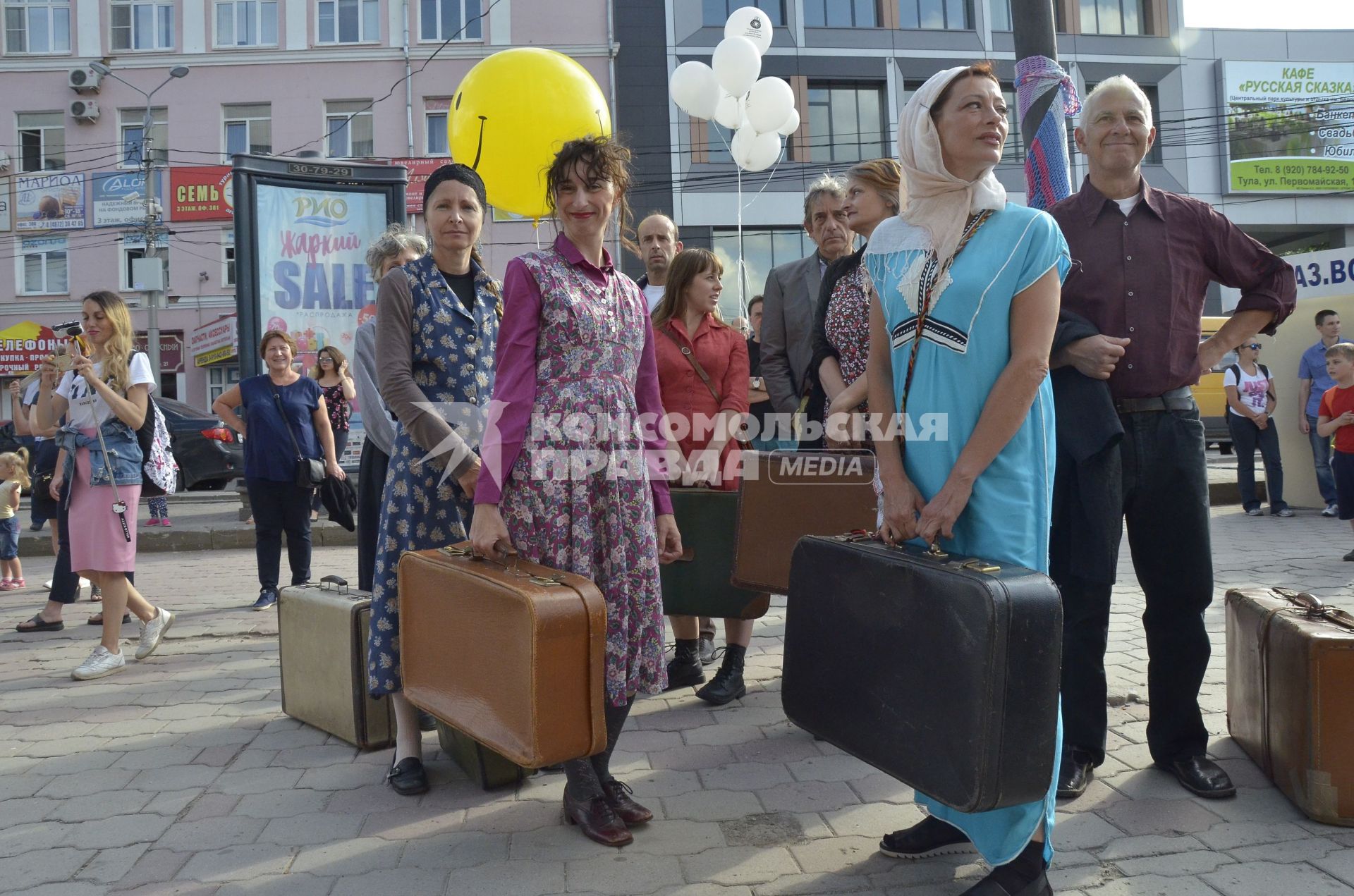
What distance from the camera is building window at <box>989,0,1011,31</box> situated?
26.2 m

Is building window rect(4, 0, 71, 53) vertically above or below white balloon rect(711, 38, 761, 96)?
above

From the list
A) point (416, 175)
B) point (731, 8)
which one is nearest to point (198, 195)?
point (416, 175)

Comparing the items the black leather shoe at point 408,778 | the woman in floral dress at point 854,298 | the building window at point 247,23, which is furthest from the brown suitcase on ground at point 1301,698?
the building window at point 247,23

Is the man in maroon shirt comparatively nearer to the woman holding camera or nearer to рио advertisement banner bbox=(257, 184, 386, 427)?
the woman holding camera

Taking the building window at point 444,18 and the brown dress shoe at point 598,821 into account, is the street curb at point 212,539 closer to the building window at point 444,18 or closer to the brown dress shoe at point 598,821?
the brown dress shoe at point 598,821

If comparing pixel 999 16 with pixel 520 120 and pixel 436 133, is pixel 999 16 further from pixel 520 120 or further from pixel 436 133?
pixel 520 120

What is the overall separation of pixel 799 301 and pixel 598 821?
8.42ft

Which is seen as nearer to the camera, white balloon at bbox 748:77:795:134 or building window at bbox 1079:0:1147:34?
white balloon at bbox 748:77:795:134

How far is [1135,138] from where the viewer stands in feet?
10.1

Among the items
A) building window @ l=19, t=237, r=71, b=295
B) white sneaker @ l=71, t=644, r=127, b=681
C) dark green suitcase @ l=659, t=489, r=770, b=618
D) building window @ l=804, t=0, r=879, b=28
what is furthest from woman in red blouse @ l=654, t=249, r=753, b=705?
building window @ l=19, t=237, r=71, b=295

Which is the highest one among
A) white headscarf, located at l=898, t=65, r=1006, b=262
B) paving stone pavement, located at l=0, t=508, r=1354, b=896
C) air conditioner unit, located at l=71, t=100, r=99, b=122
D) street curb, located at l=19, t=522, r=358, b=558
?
→ air conditioner unit, located at l=71, t=100, r=99, b=122

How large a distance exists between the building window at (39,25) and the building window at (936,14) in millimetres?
21049

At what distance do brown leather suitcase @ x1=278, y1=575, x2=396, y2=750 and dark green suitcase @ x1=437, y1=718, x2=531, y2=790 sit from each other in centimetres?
47

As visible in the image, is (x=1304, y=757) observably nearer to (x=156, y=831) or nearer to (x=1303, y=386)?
(x=156, y=831)
